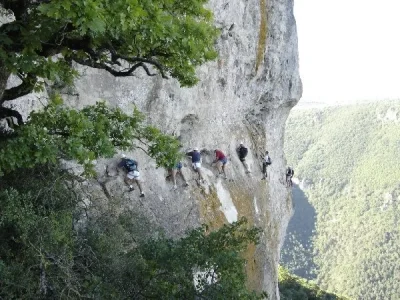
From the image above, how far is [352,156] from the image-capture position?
176 meters

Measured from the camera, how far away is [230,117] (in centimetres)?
2669

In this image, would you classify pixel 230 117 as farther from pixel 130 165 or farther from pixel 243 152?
pixel 130 165

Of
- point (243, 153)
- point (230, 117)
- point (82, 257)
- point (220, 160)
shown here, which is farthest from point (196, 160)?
point (82, 257)

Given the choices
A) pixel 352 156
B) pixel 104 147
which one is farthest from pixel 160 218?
pixel 352 156

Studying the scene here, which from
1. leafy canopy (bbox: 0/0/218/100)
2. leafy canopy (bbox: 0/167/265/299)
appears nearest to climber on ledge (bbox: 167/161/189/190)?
leafy canopy (bbox: 0/167/265/299)

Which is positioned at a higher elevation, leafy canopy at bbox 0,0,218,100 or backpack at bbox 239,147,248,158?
leafy canopy at bbox 0,0,218,100

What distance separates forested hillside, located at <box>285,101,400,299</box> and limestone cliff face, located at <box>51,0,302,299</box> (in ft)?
348

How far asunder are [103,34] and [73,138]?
2106 mm

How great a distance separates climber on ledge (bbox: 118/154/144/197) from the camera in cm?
1758

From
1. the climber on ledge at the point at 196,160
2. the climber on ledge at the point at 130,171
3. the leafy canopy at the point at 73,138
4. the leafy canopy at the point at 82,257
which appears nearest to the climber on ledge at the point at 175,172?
the climber on ledge at the point at 196,160

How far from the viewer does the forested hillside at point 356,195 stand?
132750 mm

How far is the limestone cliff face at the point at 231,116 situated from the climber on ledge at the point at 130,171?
30 centimetres

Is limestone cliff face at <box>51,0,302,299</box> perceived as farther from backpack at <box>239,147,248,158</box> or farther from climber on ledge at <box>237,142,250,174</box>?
backpack at <box>239,147,248,158</box>

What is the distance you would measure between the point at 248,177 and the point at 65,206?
1610cm
